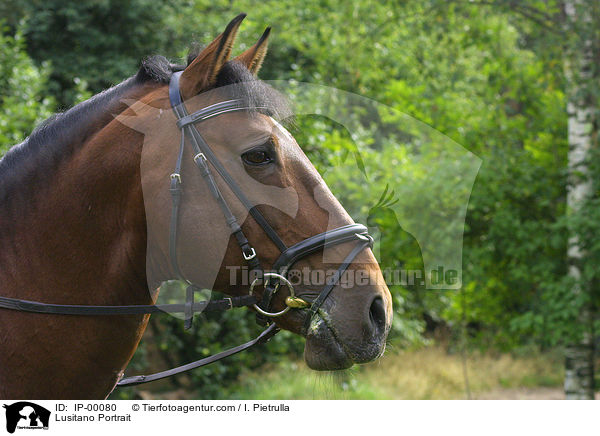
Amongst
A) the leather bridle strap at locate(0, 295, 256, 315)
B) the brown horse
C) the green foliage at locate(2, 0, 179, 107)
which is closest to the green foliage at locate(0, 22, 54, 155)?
the green foliage at locate(2, 0, 179, 107)

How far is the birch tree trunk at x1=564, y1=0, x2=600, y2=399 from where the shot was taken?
19.4ft

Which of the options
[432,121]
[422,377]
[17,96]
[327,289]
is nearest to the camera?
[327,289]

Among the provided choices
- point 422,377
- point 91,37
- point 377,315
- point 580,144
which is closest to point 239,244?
point 377,315

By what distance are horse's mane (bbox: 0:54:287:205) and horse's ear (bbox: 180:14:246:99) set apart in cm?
5

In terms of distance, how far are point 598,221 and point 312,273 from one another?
484 cm

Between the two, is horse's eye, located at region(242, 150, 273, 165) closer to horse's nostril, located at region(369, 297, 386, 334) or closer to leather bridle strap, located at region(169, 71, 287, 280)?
Result: leather bridle strap, located at region(169, 71, 287, 280)

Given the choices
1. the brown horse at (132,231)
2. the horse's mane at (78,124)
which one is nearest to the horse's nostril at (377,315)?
the brown horse at (132,231)

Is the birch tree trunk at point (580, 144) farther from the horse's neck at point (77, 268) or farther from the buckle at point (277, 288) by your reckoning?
the horse's neck at point (77, 268)

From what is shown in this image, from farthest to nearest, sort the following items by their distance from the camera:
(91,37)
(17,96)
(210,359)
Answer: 1. (91,37)
2. (17,96)
3. (210,359)

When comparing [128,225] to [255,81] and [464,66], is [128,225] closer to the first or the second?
[255,81]

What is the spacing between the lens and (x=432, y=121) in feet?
23.8

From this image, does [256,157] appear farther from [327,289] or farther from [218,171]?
[327,289]

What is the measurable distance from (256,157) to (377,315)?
74cm
